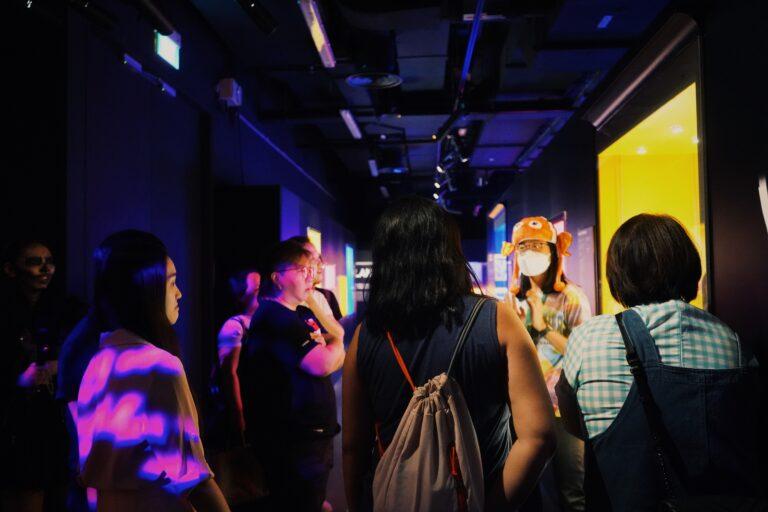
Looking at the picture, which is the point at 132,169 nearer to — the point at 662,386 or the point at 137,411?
the point at 137,411

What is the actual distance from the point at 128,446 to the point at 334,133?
889 cm

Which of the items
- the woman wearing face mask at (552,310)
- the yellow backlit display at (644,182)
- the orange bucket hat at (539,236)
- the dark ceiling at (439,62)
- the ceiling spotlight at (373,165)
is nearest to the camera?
the woman wearing face mask at (552,310)

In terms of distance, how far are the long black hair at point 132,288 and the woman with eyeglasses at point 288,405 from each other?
0.91m

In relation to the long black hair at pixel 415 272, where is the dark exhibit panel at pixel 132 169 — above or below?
above

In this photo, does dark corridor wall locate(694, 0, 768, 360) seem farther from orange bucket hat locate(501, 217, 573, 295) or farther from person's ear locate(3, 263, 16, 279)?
person's ear locate(3, 263, 16, 279)

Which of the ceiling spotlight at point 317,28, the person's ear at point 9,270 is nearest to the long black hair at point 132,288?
the person's ear at point 9,270

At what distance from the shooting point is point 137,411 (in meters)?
1.33

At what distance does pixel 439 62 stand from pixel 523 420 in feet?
19.5

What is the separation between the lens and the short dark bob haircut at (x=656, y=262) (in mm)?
1491

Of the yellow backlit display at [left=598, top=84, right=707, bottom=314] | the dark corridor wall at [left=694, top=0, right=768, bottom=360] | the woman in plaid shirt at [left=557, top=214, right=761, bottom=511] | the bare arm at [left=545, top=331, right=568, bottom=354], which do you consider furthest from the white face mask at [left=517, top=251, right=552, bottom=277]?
the woman in plaid shirt at [left=557, top=214, right=761, bottom=511]

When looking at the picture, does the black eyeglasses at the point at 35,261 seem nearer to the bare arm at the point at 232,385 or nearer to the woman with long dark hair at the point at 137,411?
the bare arm at the point at 232,385

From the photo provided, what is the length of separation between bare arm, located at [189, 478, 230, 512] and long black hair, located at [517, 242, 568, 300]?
2045mm

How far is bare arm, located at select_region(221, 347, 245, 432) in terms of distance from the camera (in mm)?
3414

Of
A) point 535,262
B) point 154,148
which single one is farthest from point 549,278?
point 154,148
